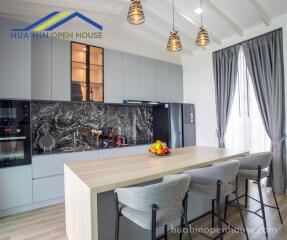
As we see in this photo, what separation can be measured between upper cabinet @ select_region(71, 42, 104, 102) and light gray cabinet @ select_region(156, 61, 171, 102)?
1.33 metres

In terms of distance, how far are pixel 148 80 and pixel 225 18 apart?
1.77 metres

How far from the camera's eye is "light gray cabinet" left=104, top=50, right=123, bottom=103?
11.7 ft

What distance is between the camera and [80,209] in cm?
148

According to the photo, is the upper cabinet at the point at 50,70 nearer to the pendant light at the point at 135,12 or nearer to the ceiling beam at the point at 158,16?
the ceiling beam at the point at 158,16

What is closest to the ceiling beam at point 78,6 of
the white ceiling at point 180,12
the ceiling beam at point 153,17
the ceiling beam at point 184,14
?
the white ceiling at point 180,12

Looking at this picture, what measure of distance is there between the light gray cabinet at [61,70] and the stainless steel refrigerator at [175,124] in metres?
1.95

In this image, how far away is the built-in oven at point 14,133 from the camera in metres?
2.49

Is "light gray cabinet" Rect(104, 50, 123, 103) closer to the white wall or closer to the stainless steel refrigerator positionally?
the stainless steel refrigerator

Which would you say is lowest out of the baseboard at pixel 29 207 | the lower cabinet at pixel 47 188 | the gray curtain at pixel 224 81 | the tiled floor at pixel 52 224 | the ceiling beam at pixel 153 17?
the tiled floor at pixel 52 224

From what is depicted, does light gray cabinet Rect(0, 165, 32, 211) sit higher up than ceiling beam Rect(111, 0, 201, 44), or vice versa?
ceiling beam Rect(111, 0, 201, 44)

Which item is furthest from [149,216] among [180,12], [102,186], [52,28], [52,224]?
[52,28]

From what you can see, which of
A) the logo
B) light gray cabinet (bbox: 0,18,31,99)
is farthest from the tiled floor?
the logo

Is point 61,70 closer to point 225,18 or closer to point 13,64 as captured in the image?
point 13,64

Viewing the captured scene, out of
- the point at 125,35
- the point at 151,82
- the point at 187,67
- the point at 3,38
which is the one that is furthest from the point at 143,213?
the point at 187,67
